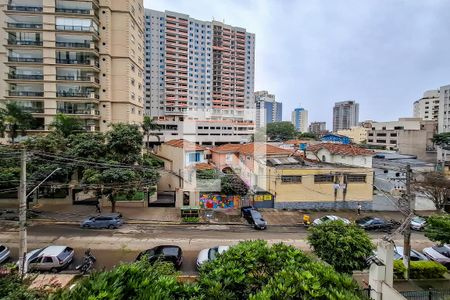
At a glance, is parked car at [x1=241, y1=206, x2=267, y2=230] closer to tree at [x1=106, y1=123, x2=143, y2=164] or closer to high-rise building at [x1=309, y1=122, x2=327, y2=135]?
tree at [x1=106, y1=123, x2=143, y2=164]

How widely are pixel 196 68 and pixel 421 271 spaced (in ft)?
282

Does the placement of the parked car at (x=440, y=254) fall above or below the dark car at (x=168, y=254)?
below

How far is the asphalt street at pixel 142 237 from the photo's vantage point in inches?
591

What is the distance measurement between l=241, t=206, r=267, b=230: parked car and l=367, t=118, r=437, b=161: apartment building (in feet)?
143

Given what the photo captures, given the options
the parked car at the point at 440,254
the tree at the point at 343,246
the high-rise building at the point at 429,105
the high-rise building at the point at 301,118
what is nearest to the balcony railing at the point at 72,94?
the tree at the point at 343,246

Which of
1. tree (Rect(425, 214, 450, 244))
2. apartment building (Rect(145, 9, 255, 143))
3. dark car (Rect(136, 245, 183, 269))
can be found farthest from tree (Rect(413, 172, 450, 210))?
apartment building (Rect(145, 9, 255, 143))

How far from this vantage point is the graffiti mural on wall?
23062 mm

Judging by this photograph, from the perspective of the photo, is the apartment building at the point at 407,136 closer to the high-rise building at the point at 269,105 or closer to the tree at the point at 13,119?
the high-rise building at the point at 269,105

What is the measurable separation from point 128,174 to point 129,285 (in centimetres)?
1568

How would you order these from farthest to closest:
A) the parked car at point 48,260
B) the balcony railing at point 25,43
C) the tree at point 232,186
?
the balcony railing at point 25,43 < the tree at point 232,186 < the parked car at point 48,260

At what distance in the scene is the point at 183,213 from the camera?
20.8 metres

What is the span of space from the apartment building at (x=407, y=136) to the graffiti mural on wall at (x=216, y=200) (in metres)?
43.7

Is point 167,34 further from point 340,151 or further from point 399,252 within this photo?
point 399,252

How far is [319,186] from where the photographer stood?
78.9 ft
